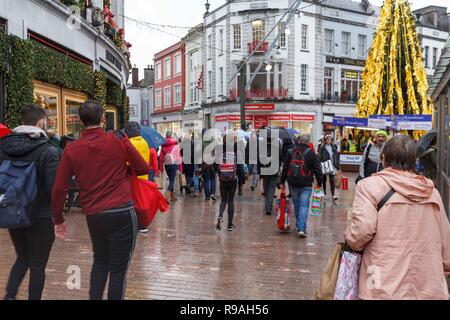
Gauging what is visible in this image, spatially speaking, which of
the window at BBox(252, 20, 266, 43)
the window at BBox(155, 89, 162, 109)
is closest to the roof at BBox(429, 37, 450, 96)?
the window at BBox(252, 20, 266, 43)

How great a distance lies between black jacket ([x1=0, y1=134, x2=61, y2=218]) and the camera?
163 inches

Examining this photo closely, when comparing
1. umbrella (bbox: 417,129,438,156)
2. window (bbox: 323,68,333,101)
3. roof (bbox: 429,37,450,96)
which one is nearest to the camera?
roof (bbox: 429,37,450,96)

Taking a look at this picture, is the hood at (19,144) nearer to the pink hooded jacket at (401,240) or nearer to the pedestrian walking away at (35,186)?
the pedestrian walking away at (35,186)

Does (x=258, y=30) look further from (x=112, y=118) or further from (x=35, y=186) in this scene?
(x=35, y=186)

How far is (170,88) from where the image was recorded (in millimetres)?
52844

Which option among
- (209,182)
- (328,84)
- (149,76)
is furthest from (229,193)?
(149,76)

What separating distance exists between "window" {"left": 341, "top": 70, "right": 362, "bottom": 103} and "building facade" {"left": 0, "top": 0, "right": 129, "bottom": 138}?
83.1ft

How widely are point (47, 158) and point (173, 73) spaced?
4839 cm

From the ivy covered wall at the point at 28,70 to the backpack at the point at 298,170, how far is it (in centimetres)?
603

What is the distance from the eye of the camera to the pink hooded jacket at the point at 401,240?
3023mm

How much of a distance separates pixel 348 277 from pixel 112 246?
1820 mm

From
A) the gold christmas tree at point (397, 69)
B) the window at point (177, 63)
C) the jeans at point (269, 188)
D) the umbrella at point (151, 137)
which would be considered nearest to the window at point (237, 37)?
the window at point (177, 63)

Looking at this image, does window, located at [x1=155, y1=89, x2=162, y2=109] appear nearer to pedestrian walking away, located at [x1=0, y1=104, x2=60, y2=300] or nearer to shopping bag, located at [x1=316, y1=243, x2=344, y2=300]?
pedestrian walking away, located at [x1=0, y1=104, x2=60, y2=300]

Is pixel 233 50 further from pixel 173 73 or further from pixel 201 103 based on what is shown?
pixel 173 73
